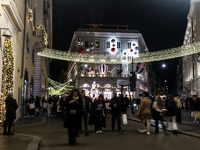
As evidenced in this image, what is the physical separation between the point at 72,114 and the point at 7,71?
7.44m

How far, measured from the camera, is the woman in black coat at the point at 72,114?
362 inches

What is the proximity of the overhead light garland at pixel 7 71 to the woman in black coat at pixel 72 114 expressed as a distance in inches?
225

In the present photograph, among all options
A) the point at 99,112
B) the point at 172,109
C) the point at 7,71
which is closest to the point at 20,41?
the point at 7,71

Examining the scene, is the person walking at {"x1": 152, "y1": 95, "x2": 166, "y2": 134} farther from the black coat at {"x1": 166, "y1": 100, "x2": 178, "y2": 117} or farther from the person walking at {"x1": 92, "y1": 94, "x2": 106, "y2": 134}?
the person walking at {"x1": 92, "y1": 94, "x2": 106, "y2": 134}

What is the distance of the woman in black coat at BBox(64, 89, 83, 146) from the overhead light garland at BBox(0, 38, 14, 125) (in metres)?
5.71

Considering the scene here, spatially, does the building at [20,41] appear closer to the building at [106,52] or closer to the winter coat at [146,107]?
the winter coat at [146,107]

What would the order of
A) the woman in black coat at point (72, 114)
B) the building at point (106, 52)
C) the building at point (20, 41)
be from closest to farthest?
the woman in black coat at point (72, 114) → the building at point (20, 41) → the building at point (106, 52)

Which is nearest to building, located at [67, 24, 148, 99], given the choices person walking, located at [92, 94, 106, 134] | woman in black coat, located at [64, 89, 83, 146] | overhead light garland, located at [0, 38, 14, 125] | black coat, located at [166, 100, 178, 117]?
overhead light garland, located at [0, 38, 14, 125]

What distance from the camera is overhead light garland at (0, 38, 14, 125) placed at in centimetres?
1417

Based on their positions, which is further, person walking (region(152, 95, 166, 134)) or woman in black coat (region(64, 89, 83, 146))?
person walking (region(152, 95, 166, 134))

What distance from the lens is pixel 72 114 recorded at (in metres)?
9.38

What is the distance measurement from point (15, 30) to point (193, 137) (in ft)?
37.2

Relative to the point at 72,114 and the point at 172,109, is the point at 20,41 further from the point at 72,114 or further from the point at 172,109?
the point at 172,109

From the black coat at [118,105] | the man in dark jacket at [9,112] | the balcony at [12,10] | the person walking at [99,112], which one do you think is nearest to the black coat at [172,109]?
the black coat at [118,105]
